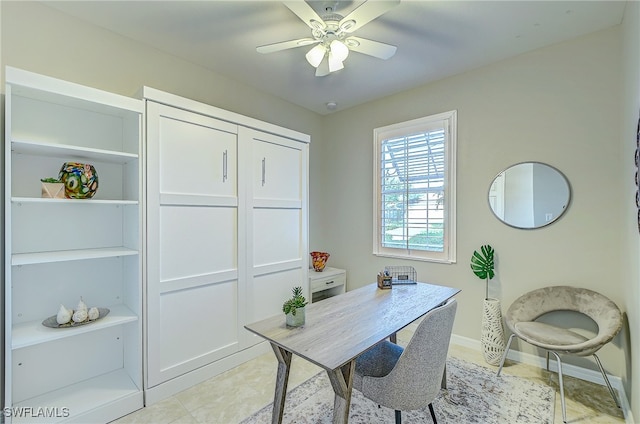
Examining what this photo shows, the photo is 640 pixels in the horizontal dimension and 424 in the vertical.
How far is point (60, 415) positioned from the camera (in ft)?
5.78

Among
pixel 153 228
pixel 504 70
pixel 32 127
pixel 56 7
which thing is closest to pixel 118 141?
pixel 32 127

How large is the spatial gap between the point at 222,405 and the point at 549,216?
9.79ft

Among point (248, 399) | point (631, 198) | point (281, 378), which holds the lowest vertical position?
point (248, 399)

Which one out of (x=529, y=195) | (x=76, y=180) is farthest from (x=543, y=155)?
(x=76, y=180)

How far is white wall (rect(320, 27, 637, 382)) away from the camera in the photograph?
7.44ft

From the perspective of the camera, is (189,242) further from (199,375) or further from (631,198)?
(631,198)

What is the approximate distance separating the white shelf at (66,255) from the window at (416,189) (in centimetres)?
261

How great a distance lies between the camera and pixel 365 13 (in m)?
1.73

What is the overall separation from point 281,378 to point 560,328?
7.39 feet

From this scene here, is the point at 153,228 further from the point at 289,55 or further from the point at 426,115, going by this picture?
the point at 426,115

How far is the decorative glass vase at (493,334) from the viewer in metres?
2.57

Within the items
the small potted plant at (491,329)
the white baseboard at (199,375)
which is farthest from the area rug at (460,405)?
the white baseboard at (199,375)

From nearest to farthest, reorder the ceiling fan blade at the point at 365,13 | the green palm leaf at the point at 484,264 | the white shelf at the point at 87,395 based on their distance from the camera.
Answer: the ceiling fan blade at the point at 365,13, the white shelf at the point at 87,395, the green palm leaf at the point at 484,264

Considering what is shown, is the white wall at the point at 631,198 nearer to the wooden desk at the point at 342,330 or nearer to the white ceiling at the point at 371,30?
the white ceiling at the point at 371,30
